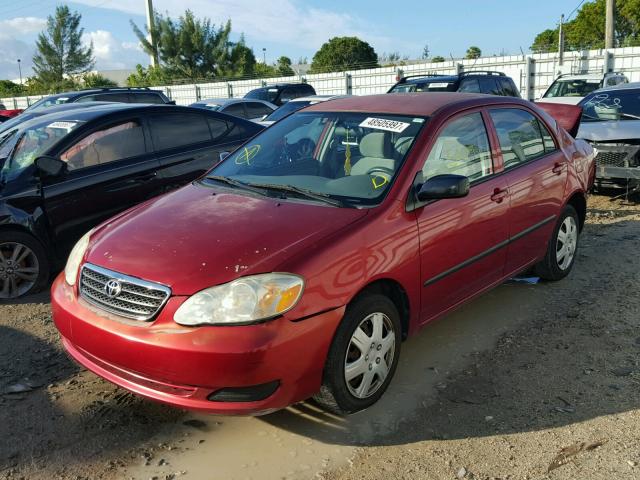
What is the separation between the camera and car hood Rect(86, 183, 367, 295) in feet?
9.48

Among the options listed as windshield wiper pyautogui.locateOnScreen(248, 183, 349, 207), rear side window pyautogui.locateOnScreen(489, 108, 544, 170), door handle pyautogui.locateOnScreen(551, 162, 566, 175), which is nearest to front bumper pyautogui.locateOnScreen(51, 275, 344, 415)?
windshield wiper pyautogui.locateOnScreen(248, 183, 349, 207)

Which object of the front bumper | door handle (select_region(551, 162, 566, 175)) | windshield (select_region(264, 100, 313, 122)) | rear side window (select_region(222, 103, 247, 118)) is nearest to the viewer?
the front bumper

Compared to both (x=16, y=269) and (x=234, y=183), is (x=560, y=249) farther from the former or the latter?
(x=16, y=269)

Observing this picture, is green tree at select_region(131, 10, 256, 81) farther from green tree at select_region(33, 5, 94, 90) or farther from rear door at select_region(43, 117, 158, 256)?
rear door at select_region(43, 117, 158, 256)

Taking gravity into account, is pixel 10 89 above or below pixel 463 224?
above

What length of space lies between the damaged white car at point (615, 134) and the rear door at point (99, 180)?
5824mm

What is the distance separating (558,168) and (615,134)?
3879 mm

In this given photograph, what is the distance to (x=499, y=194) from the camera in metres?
4.18

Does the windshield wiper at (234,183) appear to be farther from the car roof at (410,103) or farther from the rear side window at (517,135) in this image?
the rear side window at (517,135)

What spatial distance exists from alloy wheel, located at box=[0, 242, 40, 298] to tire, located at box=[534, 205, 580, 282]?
4429 mm

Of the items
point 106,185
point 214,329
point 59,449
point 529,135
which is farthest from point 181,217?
point 529,135

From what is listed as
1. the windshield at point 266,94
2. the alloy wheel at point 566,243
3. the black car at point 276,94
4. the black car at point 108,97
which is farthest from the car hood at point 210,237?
the windshield at point 266,94

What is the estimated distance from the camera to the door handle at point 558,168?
16.0 ft

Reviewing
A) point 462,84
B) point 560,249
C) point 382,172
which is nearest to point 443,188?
point 382,172
